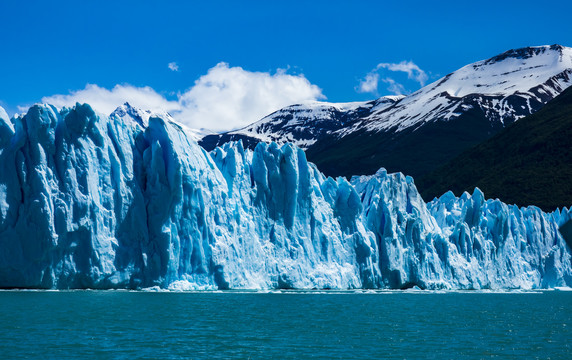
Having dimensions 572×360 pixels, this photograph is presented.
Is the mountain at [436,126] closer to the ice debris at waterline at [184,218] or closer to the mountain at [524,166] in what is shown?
the mountain at [524,166]

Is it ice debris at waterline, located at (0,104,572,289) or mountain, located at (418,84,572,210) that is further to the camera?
mountain, located at (418,84,572,210)

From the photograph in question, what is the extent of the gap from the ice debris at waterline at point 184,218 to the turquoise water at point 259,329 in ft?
7.22

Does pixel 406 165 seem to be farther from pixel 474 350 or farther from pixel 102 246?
pixel 474 350

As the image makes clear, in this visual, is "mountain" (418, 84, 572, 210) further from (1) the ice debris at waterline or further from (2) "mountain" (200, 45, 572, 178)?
(1) the ice debris at waterline

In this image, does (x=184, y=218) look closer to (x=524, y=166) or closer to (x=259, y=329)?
(x=259, y=329)

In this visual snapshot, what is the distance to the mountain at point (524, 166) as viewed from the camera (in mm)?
104062

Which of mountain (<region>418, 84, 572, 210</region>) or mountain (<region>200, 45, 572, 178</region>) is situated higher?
mountain (<region>200, 45, 572, 178</region>)

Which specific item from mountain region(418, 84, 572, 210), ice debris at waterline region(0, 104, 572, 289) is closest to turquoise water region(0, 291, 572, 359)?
ice debris at waterline region(0, 104, 572, 289)

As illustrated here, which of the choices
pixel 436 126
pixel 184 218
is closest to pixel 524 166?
pixel 436 126

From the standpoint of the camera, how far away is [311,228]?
4612 cm

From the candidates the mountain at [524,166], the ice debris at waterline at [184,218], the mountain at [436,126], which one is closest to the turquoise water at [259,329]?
the ice debris at waterline at [184,218]

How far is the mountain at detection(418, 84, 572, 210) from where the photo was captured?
341ft

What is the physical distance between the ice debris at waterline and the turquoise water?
2.20 meters

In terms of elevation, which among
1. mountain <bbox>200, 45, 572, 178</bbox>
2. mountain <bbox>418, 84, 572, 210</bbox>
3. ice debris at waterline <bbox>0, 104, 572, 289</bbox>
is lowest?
ice debris at waterline <bbox>0, 104, 572, 289</bbox>
